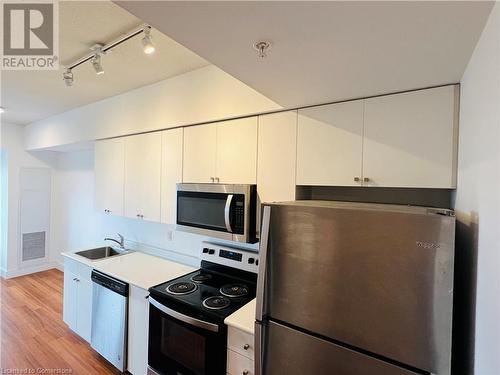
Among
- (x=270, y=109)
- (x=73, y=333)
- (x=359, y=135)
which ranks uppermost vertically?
(x=270, y=109)

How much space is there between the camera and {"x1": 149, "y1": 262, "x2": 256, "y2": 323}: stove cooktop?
66.6 inches

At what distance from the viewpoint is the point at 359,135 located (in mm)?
1477

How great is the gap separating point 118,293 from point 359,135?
2274 mm

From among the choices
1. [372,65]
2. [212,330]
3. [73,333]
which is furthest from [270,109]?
[73,333]

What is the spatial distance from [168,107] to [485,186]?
7.26ft

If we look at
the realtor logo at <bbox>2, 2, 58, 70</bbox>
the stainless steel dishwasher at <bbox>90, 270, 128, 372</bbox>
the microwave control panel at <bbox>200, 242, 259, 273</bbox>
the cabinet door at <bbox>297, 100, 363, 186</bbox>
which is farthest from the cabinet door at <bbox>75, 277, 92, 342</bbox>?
the cabinet door at <bbox>297, 100, 363, 186</bbox>

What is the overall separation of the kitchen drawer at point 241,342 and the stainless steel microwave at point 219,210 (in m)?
0.56

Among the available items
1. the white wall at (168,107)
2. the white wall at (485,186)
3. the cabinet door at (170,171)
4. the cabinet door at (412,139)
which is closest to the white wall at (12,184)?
the white wall at (168,107)

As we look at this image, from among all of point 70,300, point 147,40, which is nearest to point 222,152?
point 147,40

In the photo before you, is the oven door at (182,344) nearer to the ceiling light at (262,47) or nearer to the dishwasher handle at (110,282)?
the dishwasher handle at (110,282)

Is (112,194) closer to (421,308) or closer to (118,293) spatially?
(118,293)

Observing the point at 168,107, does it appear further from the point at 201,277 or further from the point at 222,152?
the point at 201,277

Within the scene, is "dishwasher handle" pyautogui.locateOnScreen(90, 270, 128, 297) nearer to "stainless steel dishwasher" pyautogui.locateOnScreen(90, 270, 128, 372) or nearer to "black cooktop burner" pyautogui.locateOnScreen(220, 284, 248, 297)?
"stainless steel dishwasher" pyautogui.locateOnScreen(90, 270, 128, 372)

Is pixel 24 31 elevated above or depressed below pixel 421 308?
above
